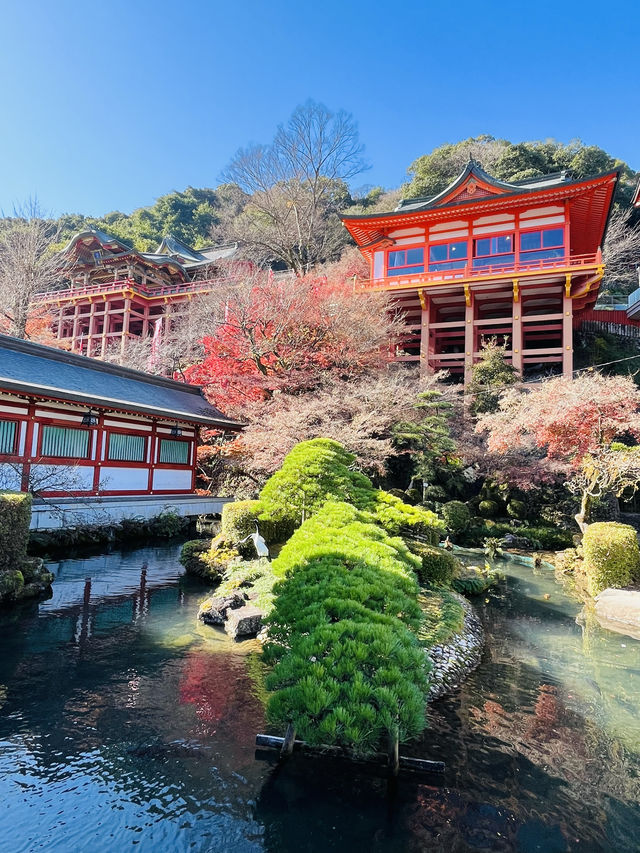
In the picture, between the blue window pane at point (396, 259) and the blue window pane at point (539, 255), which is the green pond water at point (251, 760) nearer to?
the blue window pane at point (539, 255)

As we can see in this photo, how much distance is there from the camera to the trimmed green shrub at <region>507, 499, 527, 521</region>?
14438 millimetres

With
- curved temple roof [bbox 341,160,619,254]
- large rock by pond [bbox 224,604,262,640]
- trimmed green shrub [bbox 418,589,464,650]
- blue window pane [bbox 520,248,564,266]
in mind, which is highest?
curved temple roof [bbox 341,160,619,254]

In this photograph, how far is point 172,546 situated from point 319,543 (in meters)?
8.50

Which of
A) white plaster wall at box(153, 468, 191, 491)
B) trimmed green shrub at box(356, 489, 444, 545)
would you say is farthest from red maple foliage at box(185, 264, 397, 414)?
trimmed green shrub at box(356, 489, 444, 545)

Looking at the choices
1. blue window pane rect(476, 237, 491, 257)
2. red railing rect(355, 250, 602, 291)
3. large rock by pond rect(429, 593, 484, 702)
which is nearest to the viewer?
large rock by pond rect(429, 593, 484, 702)

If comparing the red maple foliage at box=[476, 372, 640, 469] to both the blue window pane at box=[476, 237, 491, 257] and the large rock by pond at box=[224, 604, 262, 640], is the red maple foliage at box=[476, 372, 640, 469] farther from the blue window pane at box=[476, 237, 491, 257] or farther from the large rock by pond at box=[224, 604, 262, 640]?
the blue window pane at box=[476, 237, 491, 257]

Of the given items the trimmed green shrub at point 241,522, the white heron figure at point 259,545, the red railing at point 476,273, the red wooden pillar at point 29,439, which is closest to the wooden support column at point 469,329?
the red railing at point 476,273

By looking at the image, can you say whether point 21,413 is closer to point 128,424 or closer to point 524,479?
point 128,424

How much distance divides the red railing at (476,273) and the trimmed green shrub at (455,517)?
1013cm

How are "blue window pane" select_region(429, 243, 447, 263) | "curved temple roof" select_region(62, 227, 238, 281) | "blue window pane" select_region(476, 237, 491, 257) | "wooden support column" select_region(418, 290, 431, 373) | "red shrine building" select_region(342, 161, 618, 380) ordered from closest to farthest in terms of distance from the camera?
"red shrine building" select_region(342, 161, 618, 380) → "wooden support column" select_region(418, 290, 431, 373) → "blue window pane" select_region(476, 237, 491, 257) → "blue window pane" select_region(429, 243, 447, 263) → "curved temple roof" select_region(62, 227, 238, 281)

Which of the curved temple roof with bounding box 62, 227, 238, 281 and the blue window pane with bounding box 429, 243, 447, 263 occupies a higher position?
the curved temple roof with bounding box 62, 227, 238, 281

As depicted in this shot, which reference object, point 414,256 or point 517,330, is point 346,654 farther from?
point 414,256

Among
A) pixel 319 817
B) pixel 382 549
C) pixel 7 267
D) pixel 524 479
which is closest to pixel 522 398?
pixel 524 479

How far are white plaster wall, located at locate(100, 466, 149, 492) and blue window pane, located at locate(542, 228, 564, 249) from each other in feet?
59.6
